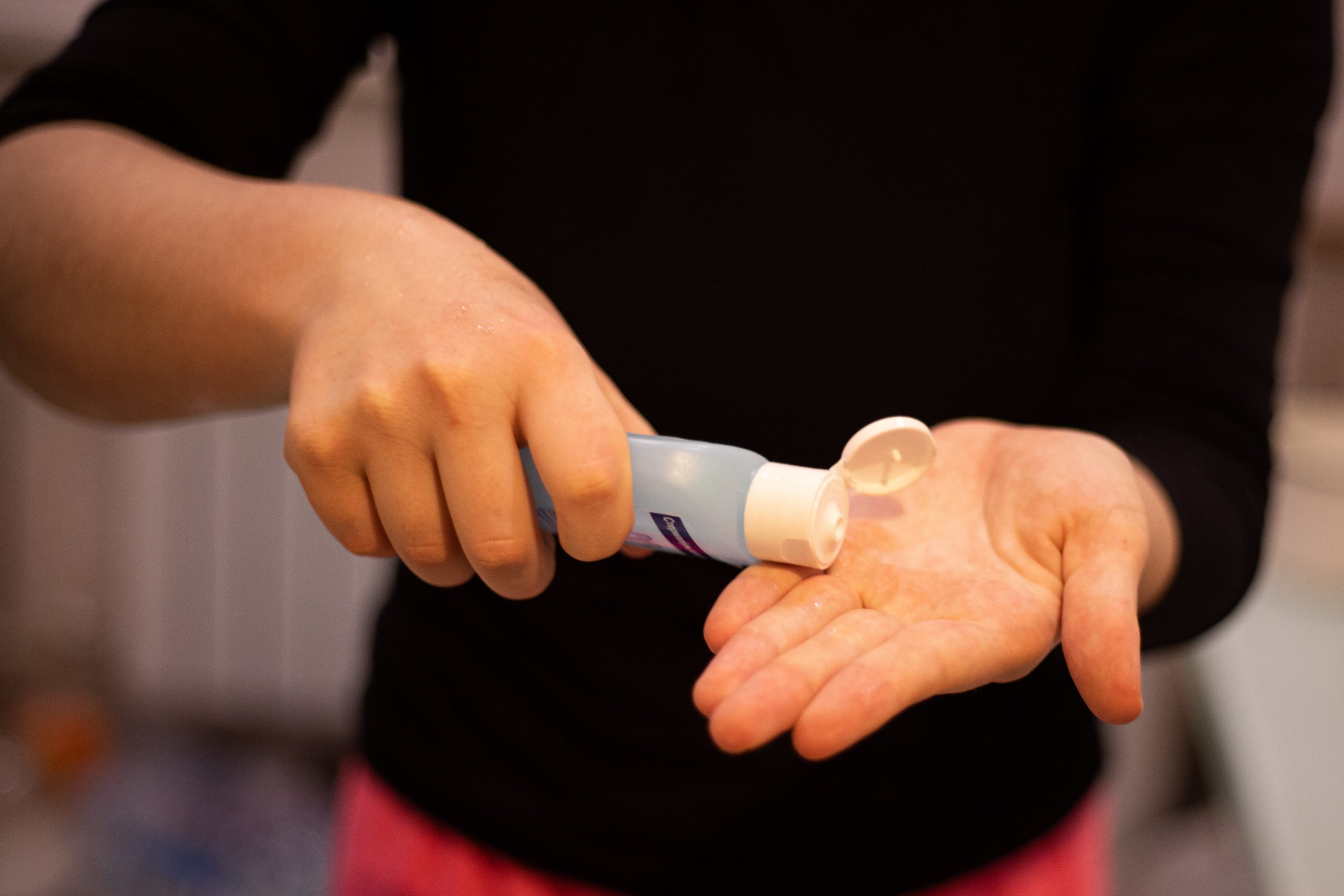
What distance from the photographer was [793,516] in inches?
14.6

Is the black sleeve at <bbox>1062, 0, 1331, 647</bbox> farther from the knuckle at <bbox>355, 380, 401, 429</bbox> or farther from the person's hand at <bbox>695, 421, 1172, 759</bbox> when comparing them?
the knuckle at <bbox>355, 380, 401, 429</bbox>

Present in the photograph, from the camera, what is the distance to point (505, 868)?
0.54m

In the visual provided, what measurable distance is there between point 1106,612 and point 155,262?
0.42m

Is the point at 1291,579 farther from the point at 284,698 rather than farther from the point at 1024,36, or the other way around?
the point at 284,698

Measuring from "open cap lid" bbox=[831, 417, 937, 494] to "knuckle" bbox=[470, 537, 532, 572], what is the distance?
148mm

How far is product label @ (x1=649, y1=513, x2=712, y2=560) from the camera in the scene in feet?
1.26

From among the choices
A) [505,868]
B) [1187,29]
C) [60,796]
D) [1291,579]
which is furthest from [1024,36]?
[60,796]

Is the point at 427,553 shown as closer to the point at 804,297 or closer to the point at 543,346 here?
the point at 543,346

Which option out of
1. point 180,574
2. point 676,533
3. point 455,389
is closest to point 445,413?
point 455,389

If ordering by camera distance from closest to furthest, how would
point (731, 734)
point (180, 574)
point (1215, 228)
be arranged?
1. point (731, 734)
2. point (1215, 228)
3. point (180, 574)

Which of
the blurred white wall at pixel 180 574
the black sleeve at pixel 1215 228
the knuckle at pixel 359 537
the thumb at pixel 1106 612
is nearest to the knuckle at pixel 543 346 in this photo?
the knuckle at pixel 359 537

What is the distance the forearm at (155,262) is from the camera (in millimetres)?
372

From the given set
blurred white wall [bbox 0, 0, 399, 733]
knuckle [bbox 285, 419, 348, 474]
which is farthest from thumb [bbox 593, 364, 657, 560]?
blurred white wall [bbox 0, 0, 399, 733]

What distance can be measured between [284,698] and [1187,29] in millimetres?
1483
